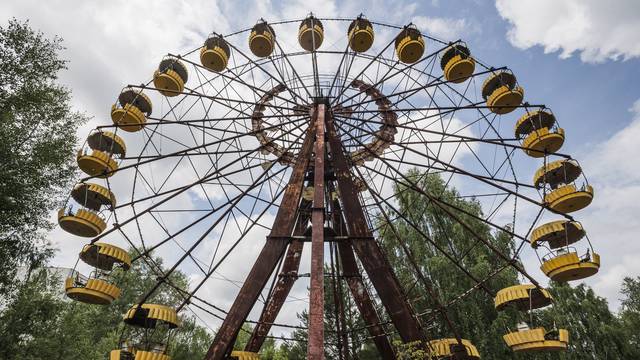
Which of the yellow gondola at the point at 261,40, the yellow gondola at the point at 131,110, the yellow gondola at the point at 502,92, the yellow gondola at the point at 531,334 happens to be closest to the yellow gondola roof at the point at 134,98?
the yellow gondola at the point at 131,110

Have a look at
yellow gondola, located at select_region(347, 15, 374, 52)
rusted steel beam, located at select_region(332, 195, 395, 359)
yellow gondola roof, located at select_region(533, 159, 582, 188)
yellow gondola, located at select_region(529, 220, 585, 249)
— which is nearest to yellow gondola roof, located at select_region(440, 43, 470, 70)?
yellow gondola, located at select_region(347, 15, 374, 52)

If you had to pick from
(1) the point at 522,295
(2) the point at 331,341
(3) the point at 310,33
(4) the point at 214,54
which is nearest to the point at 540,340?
(1) the point at 522,295

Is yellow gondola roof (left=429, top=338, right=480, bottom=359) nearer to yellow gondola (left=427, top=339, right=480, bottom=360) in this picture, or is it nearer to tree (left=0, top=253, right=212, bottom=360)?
yellow gondola (left=427, top=339, right=480, bottom=360)

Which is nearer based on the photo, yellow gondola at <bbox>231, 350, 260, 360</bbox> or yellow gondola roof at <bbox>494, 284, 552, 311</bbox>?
yellow gondola roof at <bbox>494, 284, 552, 311</bbox>

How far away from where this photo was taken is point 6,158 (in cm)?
1459

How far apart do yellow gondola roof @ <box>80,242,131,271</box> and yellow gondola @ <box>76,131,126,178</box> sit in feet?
8.93

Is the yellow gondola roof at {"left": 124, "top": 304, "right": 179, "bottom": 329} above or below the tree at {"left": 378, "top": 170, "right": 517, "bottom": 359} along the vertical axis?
below

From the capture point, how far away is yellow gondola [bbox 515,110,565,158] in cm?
1243

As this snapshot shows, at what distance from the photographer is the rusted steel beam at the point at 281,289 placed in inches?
472

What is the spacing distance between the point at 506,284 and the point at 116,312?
93.8ft

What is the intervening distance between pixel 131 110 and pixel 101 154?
208 centimetres

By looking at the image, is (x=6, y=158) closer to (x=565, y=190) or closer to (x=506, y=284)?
(x=565, y=190)

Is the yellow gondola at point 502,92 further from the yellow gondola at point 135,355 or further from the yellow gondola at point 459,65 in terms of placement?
the yellow gondola at point 135,355

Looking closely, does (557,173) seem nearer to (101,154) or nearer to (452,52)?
(452,52)
